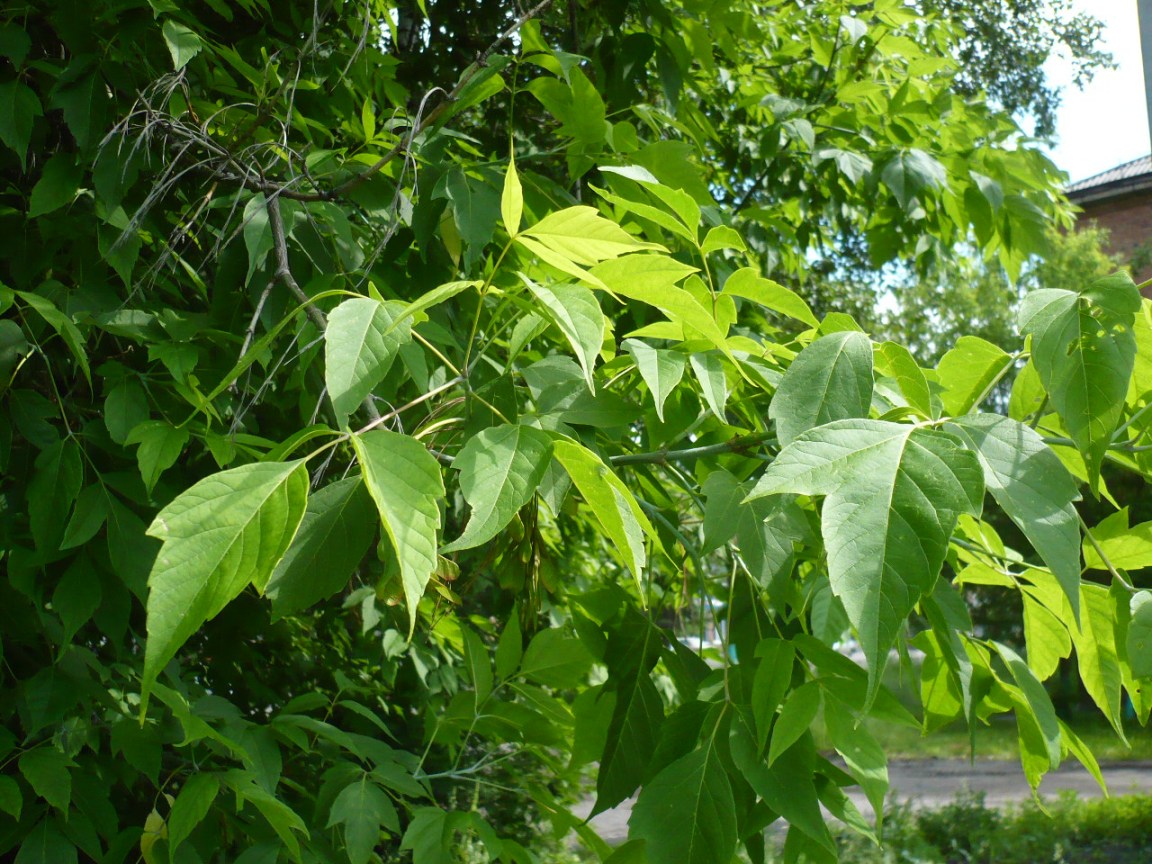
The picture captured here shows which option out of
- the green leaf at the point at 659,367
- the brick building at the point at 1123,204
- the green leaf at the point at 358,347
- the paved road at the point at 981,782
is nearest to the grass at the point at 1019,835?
the paved road at the point at 981,782

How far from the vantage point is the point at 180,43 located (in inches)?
62.6

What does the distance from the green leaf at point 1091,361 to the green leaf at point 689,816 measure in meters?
0.39

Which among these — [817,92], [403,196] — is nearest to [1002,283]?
[817,92]

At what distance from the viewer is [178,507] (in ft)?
1.82

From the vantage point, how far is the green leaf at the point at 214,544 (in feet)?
1.73

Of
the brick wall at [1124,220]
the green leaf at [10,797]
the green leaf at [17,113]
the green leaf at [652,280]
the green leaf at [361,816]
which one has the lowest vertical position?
the green leaf at [361,816]

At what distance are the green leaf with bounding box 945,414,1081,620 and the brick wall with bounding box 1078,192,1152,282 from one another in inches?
812

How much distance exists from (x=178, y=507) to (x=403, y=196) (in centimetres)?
121

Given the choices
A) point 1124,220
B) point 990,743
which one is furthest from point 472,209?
point 1124,220

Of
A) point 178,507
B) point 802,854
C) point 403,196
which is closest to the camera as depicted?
point 178,507

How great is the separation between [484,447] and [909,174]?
6.44 feet

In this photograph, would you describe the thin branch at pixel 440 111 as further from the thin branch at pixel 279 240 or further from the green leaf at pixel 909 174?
the green leaf at pixel 909 174

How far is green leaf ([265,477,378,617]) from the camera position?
71cm

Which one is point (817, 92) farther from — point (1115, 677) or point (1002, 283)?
point (1002, 283)
